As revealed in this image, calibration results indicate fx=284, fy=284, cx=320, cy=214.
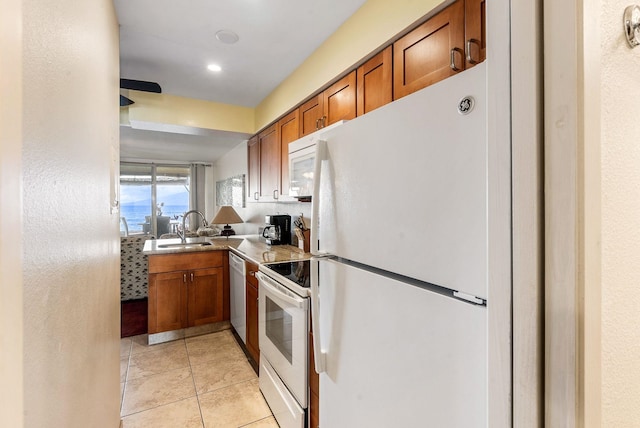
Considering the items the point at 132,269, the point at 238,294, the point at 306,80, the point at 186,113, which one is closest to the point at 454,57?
the point at 306,80

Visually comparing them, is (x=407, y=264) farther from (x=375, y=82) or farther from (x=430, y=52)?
(x=375, y=82)

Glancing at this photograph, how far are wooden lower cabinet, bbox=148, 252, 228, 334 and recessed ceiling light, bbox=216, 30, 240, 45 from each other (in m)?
2.02

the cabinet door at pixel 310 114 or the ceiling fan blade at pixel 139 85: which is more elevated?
the ceiling fan blade at pixel 139 85

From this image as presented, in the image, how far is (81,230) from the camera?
87cm

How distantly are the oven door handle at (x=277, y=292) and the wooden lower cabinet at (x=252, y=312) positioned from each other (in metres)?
0.31

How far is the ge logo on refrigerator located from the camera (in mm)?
592

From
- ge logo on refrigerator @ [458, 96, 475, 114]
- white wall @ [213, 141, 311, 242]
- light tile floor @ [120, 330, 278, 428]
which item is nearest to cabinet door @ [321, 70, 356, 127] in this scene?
white wall @ [213, 141, 311, 242]

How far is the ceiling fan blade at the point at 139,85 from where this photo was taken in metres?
2.59

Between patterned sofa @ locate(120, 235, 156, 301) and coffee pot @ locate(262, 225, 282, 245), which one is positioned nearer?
coffee pot @ locate(262, 225, 282, 245)

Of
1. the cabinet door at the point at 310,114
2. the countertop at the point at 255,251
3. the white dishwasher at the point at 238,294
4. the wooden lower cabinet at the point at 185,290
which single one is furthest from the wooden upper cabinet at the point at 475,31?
the wooden lower cabinet at the point at 185,290

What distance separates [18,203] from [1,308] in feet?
0.53

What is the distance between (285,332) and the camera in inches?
66.7

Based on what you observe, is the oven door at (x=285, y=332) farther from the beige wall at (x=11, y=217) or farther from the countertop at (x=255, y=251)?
the beige wall at (x=11, y=217)

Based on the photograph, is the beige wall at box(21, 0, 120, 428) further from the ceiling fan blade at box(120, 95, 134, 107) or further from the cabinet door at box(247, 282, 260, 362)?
the ceiling fan blade at box(120, 95, 134, 107)
